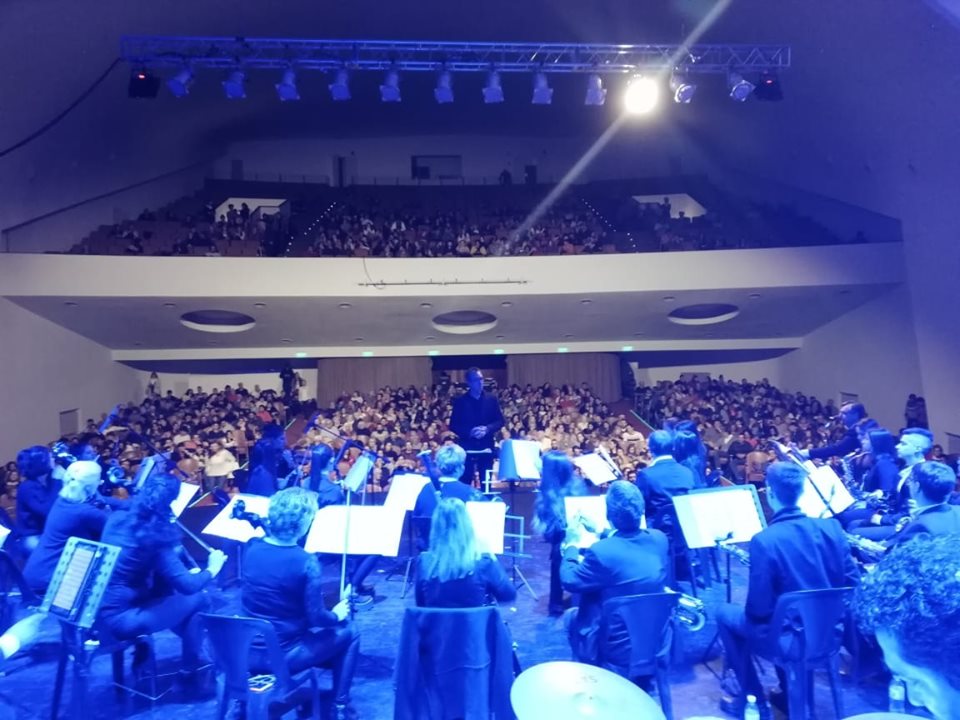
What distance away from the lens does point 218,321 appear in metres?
14.8

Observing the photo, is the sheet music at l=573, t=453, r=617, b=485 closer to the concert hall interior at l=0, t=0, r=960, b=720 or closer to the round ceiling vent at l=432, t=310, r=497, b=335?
the concert hall interior at l=0, t=0, r=960, b=720

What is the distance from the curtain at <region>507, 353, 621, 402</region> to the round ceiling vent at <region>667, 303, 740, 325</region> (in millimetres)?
2787

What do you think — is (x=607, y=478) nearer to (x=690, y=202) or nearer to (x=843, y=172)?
(x=843, y=172)

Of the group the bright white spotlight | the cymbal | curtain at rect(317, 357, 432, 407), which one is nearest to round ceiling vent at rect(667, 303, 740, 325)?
curtain at rect(317, 357, 432, 407)

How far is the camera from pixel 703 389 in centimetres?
1533

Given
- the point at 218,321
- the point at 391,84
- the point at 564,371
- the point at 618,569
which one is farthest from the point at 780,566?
the point at 218,321

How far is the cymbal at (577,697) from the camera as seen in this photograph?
1886 millimetres

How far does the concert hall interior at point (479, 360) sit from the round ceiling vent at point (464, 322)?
17 cm

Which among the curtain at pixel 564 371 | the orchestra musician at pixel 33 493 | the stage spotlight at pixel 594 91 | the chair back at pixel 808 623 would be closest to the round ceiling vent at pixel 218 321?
the curtain at pixel 564 371

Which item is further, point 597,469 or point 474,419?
point 474,419

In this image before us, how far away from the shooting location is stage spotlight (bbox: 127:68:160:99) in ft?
28.2

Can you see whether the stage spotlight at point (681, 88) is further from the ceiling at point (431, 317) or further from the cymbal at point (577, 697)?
the cymbal at point (577, 697)

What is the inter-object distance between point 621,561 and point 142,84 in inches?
351

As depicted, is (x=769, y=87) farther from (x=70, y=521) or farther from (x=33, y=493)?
(x=33, y=493)
